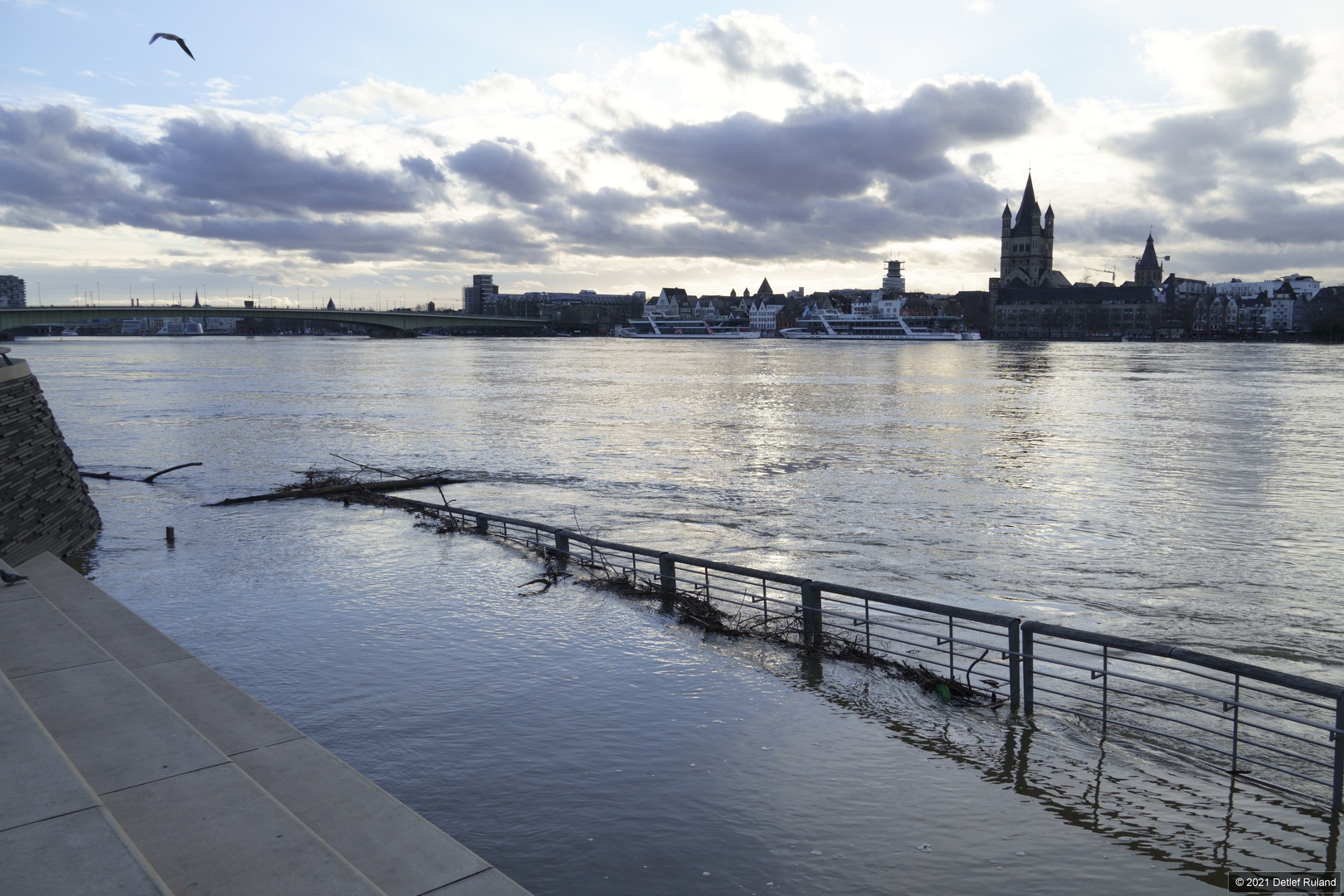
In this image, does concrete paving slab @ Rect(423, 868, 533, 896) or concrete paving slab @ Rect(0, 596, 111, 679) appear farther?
concrete paving slab @ Rect(0, 596, 111, 679)

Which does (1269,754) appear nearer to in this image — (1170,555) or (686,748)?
(686,748)

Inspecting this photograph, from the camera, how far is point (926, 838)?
798 cm

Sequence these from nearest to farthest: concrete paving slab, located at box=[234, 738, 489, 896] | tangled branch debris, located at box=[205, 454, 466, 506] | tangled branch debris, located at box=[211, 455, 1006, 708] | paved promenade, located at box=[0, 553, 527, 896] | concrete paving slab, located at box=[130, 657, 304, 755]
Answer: paved promenade, located at box=[0, 553, 527, 896]
concrete paving slab, located at box=[234, 738, 489, 896]
concrete paving slab, located at box=[130, 657, 304, 755]
tangled branch debris, located at box=[211, 455, 1006, 708]
tangled branch debris, located at box=[205, 454, 466, 506]

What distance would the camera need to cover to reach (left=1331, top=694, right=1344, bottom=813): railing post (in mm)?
7207

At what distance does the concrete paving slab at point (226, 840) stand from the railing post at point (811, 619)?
828 centimetres

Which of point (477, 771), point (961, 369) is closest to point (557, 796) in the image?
point (477, 771)

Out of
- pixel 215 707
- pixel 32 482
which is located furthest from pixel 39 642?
pixel 32 482

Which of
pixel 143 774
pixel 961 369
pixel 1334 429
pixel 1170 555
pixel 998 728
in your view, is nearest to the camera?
pixel 143 774

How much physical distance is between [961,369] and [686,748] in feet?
363

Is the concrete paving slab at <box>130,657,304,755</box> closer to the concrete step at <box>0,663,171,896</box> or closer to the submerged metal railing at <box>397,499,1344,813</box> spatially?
the concrete step at <box>0,663,171,896</box>

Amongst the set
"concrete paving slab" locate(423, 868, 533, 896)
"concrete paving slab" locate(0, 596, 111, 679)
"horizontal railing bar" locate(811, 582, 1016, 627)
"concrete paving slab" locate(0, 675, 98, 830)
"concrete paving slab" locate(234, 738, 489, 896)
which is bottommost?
"concrete paving slab" locate(234, 738, 489, 896)

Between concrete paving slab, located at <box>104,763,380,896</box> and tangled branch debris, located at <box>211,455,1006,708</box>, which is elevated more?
concrete paving slab, located at <box>104,763,380,896</box>

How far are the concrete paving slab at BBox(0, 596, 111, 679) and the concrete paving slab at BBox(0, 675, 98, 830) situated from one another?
226 cm

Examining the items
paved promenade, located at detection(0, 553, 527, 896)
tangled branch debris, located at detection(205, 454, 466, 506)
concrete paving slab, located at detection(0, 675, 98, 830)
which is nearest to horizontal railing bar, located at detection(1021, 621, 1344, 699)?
paved promenade, located at detection(0, 553, 527, 896)
